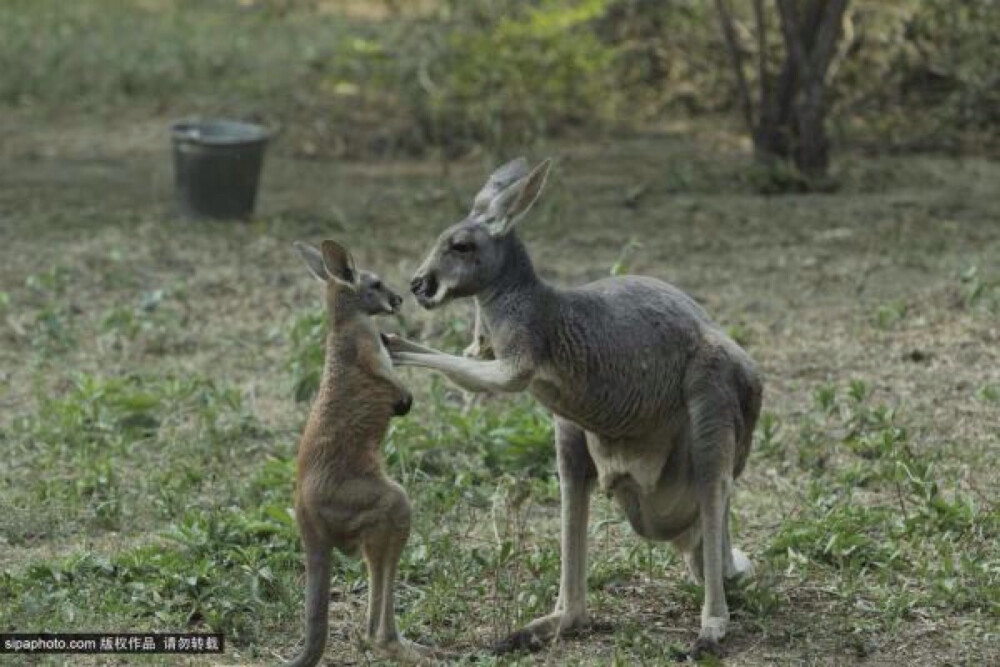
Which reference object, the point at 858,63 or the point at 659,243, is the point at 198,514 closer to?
the point at 659,243

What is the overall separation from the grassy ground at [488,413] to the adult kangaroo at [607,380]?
11.4 inches

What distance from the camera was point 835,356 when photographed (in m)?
8.15

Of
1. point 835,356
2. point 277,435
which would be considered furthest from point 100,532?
point 835,356

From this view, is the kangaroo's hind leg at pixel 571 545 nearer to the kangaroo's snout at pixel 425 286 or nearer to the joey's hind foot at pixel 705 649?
the joey's hind foot at pixel 705 649

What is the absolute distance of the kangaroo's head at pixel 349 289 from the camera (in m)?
4.95

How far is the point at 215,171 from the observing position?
10656 millimetres

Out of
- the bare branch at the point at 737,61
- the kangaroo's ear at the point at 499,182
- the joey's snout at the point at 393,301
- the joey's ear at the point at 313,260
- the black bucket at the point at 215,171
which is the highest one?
the kangaroo's ear at the point at 499,182

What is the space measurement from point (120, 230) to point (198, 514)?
4.66 m

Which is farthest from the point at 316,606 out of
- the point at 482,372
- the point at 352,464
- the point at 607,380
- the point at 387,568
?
the point at 607,380

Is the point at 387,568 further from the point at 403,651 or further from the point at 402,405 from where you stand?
the point at 402,405

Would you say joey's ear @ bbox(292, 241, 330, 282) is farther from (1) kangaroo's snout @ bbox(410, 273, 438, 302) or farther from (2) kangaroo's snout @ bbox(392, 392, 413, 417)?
(2) kangaroo's snout @ bbox(392, 392, 413, 417)

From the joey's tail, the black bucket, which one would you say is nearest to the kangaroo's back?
the joey's tail

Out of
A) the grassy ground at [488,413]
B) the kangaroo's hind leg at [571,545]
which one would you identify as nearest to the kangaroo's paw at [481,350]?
the kangaroo's hind leg at [571,545]

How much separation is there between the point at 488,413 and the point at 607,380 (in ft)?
7.24
